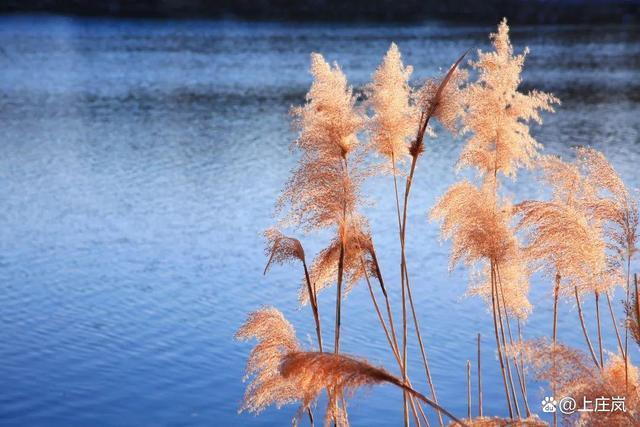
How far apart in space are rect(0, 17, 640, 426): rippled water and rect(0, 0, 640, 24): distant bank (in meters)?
20.2

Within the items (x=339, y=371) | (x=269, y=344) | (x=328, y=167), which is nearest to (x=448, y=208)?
(x=328, y=167)

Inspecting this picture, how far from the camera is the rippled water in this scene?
666cm

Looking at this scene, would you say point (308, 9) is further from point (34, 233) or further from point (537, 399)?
point (537, 399)

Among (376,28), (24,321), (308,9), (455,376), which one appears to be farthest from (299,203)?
(308,9)

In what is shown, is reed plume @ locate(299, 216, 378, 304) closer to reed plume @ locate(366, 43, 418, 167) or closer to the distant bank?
reed plume @ locate(366, 43, 418, 167)

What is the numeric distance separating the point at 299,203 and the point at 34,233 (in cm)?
768

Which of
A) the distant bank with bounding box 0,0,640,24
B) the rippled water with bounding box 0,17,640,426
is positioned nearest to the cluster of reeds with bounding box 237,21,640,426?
the rippled water with bounding box 0,17,640,426

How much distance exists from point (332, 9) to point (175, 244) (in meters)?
36.8

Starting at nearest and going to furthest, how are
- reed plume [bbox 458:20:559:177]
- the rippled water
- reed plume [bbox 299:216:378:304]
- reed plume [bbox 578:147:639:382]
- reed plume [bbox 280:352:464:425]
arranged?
reed plume [bbox 280:352:464:425] → reed plume [bbox 578:147:639:382] → reed plume [bbox 299:216:378:304] → reed plume [bbox 458:20:559:177] → the rippled water

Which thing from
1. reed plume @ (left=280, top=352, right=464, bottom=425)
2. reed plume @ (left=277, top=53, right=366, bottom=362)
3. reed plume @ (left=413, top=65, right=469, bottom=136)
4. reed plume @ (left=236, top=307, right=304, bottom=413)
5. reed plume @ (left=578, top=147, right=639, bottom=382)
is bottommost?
reed plume @ (left=280, top=352, right=464, bottom=425)

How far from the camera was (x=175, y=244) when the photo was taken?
32.2ft

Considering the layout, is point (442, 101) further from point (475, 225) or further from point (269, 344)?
point (269, 344)

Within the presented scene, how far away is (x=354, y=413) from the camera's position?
Result: 6.20 metres

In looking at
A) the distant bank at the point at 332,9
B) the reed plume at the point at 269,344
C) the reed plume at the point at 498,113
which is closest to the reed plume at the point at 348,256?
the reed plume at the point at 269,344
